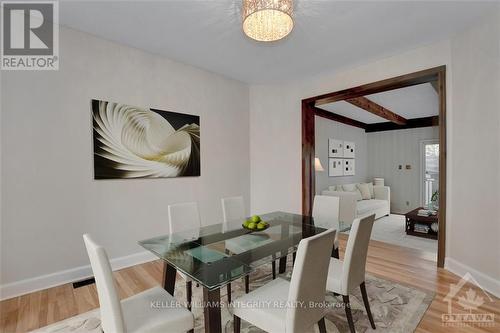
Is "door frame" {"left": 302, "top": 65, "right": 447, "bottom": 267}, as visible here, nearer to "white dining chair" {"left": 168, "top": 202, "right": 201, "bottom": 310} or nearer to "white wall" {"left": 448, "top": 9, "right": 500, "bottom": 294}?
"white wall" {"left": 448, "top": 9, "right": 500, "bottom": 294}

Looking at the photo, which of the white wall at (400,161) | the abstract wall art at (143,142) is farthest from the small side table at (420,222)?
the abstract wall art at (143,142)

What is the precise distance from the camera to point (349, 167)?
6.87m

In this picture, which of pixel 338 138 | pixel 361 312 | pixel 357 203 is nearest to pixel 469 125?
pixel 361 312

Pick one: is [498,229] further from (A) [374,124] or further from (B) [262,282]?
(A) [374,124]

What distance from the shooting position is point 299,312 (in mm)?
1303

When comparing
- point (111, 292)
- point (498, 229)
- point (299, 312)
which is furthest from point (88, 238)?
point (498, 229)

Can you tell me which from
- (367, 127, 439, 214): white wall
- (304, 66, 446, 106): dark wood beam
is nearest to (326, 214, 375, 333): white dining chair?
(304, 66, 446, 106): dark wood beam

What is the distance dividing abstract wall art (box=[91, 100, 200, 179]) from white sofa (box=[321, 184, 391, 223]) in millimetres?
3059

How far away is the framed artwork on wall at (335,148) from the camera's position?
6.16m

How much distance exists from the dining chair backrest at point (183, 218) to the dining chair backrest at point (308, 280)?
1.29 metres

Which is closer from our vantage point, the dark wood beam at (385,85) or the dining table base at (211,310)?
the dining table base at (211,310)

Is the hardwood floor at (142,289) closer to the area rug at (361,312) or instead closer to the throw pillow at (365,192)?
the area rug at (361,312)

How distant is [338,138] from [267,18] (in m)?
5.09

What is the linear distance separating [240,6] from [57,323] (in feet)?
10.2
